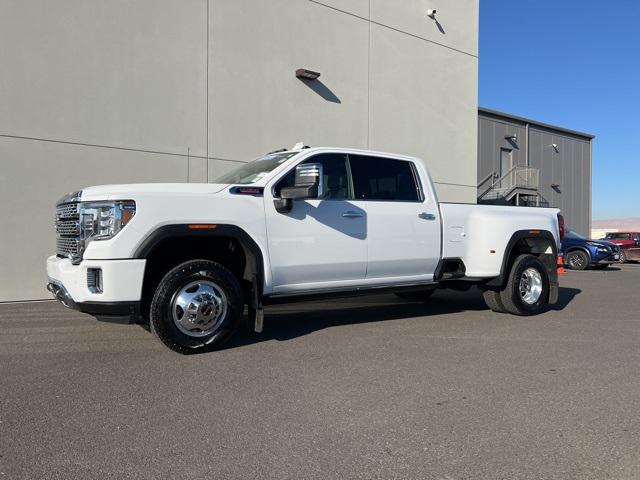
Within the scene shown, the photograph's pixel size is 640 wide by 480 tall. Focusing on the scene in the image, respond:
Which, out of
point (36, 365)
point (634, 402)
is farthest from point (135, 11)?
point (634, 402)

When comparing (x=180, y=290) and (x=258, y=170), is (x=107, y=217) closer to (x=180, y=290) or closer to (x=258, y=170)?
(x=180, y=290)

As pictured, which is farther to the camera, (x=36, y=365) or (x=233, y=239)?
(x=233, y=239)

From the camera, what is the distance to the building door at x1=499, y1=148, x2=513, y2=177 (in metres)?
25.2

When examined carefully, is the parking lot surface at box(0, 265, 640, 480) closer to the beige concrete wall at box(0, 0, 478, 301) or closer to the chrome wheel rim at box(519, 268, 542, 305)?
the chrome wheel rim at box(519, 268, 542, 305)

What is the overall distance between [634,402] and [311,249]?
10.3 ft

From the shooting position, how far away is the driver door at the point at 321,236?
5.41 metres

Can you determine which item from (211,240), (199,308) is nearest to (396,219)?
(211,240)

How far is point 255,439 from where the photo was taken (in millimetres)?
3182

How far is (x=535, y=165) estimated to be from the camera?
1057 inches

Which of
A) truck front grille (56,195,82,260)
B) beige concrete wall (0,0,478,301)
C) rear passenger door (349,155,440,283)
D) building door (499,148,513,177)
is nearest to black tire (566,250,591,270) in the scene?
beige concrete wall (0,0,478,301)

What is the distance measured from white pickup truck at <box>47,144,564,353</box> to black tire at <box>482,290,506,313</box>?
0.15 meters

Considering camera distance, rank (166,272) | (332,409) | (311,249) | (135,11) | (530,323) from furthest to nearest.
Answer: (135,11) < (530,323) < (311,249) < (166,272) < (332,409)

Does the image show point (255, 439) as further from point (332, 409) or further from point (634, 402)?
point (634, 402)

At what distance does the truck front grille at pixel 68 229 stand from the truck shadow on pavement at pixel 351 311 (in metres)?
1.77
